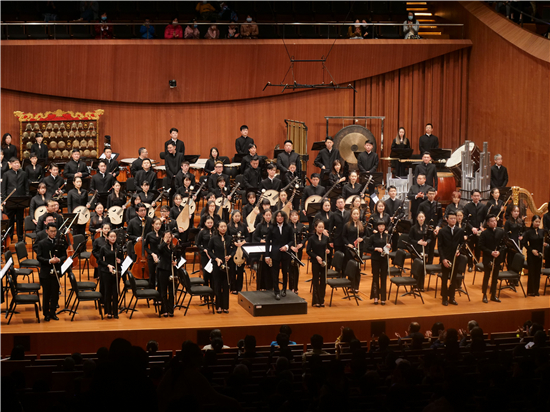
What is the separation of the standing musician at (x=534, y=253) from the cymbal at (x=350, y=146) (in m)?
5.27

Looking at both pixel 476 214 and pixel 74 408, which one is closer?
pixel 74 408

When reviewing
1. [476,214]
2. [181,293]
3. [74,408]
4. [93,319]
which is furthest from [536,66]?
[74,408]

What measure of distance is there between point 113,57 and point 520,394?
12318 millimetres

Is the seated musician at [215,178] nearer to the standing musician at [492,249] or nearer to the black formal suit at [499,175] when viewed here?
the standing musician at [492,249]

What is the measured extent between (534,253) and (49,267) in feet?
21.8

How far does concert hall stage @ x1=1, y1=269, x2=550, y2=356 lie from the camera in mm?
8373

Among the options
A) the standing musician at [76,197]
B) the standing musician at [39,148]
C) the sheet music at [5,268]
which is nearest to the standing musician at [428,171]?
the standing musician at [76,197]

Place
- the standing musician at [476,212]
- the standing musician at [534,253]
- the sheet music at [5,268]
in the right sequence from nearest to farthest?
the sheet music at [5,268], the standing musician at [534,253], the standing musician at [476,212]

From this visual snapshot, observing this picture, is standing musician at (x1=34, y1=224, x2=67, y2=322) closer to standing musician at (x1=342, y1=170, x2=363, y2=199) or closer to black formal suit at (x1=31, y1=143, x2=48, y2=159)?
standing musician at (x1=342, y1=170, x2=363, y2=199)

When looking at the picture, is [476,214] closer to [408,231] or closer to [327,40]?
[408,231]

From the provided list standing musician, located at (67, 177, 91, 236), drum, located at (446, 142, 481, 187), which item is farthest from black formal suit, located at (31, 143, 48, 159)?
drum, located at (446, 142, 481, 187)

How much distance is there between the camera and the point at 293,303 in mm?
9414

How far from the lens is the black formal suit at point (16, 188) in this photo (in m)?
11.6

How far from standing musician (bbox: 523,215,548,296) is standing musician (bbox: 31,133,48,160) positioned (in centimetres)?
869
